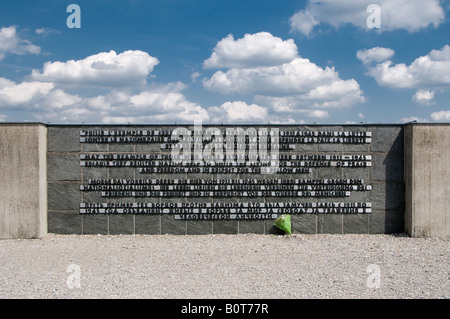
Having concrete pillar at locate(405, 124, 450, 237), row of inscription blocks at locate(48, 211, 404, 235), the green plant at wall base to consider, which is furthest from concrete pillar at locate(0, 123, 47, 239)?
concrete pillar at locate(405, 124, 450, 237)

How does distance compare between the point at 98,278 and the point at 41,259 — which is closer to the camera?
the point at 98,278

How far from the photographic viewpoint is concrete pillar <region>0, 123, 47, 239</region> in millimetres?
10148

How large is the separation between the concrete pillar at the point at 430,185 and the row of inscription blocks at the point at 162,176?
462 millimetres

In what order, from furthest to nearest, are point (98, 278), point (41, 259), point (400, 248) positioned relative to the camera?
point (400, 248), point (41, 259), point (98, 278)

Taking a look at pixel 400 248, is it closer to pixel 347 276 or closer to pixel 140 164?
pixel 347 276

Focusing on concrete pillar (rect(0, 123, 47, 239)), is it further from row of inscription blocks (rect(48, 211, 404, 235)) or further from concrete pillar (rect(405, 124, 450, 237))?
concrete pillar (rect(405, 124, 450, 237))

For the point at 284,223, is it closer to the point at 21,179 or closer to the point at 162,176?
the point at 162,176

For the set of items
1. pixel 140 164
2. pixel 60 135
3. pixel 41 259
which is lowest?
pixel 41 259

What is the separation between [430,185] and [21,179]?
10673 millimetres

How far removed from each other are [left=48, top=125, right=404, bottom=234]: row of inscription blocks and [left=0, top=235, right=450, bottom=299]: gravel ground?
1.18ft

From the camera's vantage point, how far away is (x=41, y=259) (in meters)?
8.16

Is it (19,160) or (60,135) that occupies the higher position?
(60,135)

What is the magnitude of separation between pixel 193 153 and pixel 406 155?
18.8 ft

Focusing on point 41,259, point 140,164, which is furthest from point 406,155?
point 41,259
